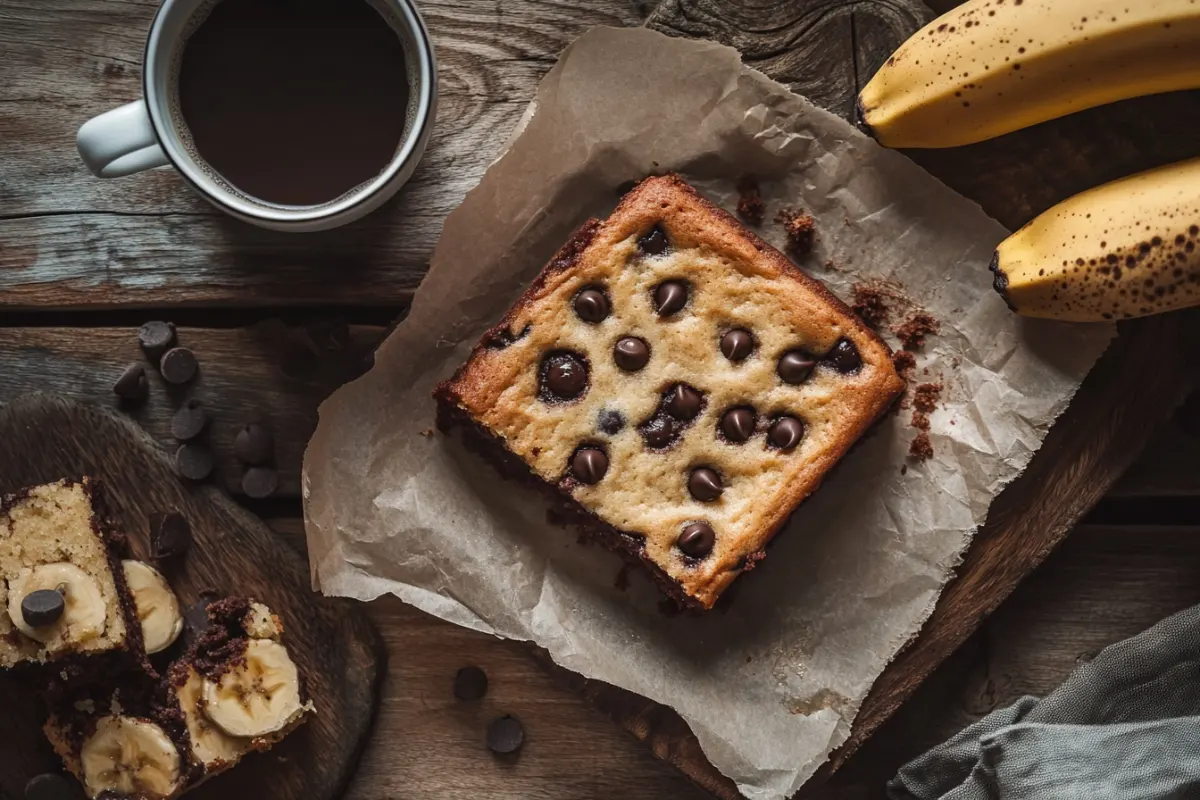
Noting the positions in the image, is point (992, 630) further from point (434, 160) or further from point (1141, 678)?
point (434, 160)

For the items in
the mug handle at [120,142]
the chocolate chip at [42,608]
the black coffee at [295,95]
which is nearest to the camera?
the mug handle at [120,142]

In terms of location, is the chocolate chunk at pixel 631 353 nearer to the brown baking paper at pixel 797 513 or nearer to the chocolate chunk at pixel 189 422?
the brown baking paper at pixel 797 513

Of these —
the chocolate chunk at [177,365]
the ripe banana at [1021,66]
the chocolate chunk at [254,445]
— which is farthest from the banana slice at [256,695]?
the ripe banana at [1021,66]

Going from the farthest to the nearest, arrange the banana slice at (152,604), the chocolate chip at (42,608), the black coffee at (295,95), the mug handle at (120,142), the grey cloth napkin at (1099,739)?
the banana slice at (152,604) < the grey cloth napkin at (1099,739) < the chocolate chip at (42,608) < the black coffee at (295,95) < the mug handle at (120,142)

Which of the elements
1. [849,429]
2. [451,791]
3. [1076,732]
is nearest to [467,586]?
[451,791]

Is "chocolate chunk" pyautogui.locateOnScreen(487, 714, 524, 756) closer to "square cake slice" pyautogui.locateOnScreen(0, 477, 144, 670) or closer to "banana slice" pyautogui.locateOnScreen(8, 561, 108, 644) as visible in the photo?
"square cake slice" pyautogui.locateOnScreen(0, 477, 144, 670)

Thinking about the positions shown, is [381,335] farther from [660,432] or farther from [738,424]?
[738,424]

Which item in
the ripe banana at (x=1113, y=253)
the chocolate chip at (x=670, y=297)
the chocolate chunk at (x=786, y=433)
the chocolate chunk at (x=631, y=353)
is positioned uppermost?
the ripe banana at (x=1113, y=253)
